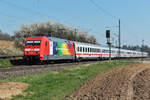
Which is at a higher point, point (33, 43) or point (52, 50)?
point (33, 43)

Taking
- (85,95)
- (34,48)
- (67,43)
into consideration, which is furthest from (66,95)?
(67,43)

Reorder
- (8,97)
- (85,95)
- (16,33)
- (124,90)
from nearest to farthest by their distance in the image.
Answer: (8,97), (85,95), (124,90), (16,33)

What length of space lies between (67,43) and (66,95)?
76.1ft

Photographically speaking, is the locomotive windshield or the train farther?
the locomotive windshield

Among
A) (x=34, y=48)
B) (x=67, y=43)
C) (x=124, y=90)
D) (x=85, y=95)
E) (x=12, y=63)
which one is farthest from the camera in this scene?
(x=67, y=43)

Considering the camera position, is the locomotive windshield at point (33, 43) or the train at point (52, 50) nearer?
the train at point (52, 50)

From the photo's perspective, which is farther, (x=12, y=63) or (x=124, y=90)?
(x=12, y=63)

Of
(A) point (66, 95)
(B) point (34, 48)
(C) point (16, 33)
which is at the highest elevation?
(C) point (16, 33)

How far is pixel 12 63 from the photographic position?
91.2 feet

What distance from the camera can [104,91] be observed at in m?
10.0

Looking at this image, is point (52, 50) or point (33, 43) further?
point (52, 50)

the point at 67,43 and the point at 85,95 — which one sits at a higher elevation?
the point at 67,43

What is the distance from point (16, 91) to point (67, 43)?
77.6ft

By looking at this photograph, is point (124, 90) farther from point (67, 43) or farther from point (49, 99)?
point (67, 43)
